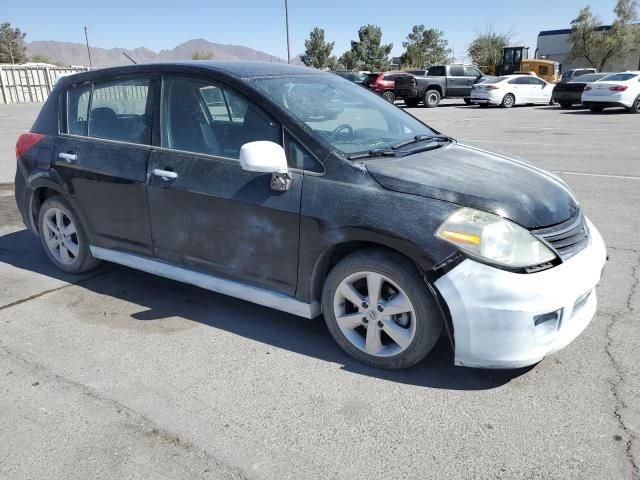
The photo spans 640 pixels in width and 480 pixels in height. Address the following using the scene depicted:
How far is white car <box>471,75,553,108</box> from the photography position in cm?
2342

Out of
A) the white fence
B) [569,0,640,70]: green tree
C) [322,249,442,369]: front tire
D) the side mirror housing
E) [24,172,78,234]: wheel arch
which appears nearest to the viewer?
[322,249,442,369]: front tire

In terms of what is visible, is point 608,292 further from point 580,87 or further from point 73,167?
point 580,87

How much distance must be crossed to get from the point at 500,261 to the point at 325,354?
1217mm

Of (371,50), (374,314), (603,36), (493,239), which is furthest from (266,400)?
(371,50)

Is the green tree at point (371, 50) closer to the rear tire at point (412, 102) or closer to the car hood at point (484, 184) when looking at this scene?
the rear tire at point (412, 102)

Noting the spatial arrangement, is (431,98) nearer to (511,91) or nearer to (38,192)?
(511,91)

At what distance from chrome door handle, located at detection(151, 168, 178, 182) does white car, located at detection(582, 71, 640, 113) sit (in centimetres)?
1932

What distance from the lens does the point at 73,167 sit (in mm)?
4086

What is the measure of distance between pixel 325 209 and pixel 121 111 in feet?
6.50

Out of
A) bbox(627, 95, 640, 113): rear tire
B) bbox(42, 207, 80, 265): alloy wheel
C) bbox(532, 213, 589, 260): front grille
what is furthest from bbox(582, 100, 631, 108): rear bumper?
bbox(42, 207, 80, 265): alloy wheel

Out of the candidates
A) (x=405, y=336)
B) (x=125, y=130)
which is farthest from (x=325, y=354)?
(x=125, y=130)

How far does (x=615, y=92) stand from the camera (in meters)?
18.6

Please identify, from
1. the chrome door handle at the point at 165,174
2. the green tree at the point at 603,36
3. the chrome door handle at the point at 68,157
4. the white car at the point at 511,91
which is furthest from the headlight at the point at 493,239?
the green tree at the point at 603,36

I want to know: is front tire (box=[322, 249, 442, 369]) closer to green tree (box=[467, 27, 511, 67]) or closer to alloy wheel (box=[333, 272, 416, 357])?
alloy wheel (box=[333, 272, 416, 357])
